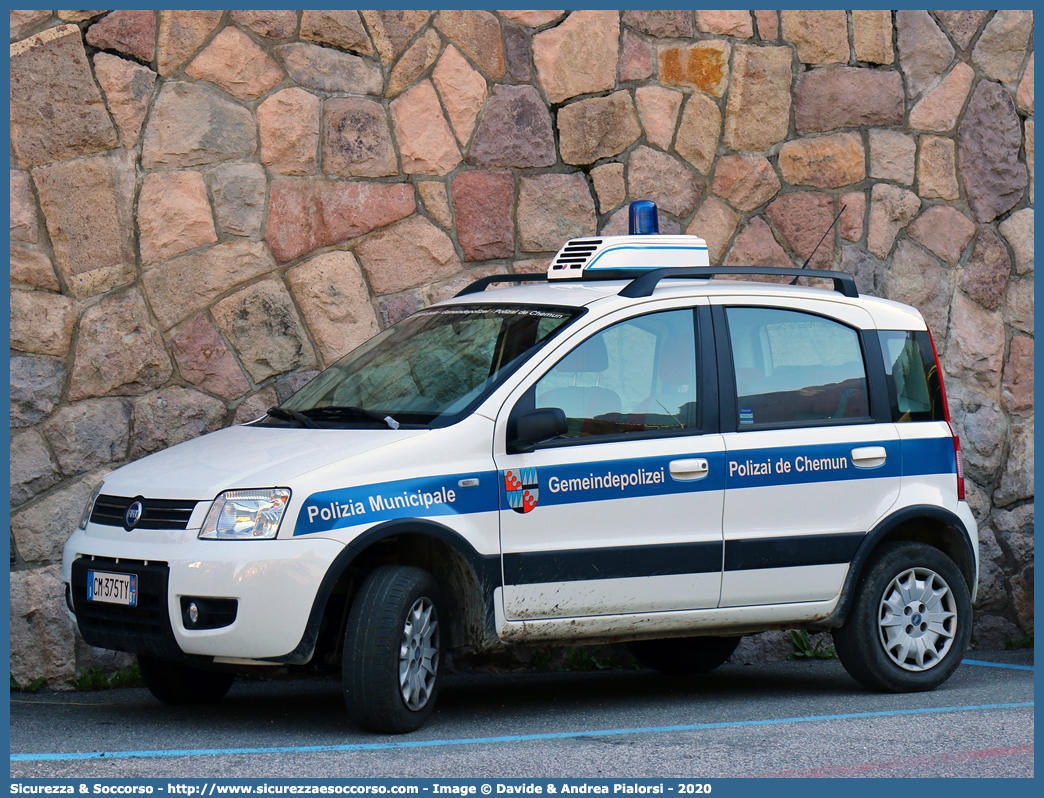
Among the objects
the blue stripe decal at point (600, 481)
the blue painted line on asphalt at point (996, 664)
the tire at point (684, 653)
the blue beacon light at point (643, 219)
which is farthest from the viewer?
the blue painted line on asphalt at point (996, 664)

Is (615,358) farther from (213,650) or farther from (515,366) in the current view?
(213,650)

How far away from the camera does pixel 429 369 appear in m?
6.38

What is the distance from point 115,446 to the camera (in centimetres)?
759

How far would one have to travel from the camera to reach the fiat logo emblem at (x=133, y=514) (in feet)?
18.6

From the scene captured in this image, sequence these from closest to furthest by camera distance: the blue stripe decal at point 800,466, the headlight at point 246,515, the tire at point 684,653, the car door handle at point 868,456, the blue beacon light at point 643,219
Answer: the headlight at point 246,515 → the blue stripe decal at point 800,466 → the car door handle at point 868,456 → the blue beacon light at point 643,219 → the tire at point 684,653

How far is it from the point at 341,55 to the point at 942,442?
168 inches

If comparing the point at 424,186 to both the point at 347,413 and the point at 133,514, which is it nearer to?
the point at 347,413

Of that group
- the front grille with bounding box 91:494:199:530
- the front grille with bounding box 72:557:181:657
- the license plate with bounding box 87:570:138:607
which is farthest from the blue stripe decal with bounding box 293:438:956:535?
the license plate with bounding box 87:570:138:607

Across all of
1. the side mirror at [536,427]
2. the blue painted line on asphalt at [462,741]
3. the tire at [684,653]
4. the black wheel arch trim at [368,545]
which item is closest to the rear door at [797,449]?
the blue painted line on asphalt at [462,741]

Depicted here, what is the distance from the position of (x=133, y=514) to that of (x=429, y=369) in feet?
5.06

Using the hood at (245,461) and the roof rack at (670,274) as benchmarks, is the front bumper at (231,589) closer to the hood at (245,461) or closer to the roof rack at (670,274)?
the hood at (245,461)

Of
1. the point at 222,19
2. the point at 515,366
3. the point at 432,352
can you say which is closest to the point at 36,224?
the point at 222,19

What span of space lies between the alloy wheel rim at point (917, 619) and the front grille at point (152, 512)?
3.57m

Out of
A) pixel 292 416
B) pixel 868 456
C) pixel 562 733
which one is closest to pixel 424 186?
pixel 292 416
